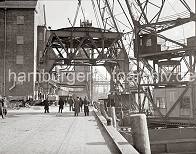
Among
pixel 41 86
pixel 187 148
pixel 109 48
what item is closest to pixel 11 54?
pixel 41 86

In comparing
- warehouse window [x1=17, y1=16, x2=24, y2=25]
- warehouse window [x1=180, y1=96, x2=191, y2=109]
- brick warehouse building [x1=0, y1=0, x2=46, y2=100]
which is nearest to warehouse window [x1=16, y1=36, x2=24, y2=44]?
brick warehouse building [x1=0, y1=0, x2=46, y2=100]

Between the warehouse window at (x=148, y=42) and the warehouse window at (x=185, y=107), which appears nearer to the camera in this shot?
the warehouse window at (x=148, y=42)

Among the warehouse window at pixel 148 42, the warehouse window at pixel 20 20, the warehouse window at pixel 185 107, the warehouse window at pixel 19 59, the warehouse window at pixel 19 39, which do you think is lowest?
the warehouse window at pixel 185 107

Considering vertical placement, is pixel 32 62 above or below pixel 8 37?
below

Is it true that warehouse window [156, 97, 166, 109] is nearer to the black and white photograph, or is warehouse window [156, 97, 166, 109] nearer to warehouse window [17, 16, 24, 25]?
the black and white photograph

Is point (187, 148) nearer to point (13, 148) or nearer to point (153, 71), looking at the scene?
point (153, 71)

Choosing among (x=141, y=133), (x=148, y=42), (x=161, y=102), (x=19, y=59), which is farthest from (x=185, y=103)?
(x=19, y=59)

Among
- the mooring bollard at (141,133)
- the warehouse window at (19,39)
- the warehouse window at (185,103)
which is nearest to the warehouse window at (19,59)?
the warehouse window at (19,39)

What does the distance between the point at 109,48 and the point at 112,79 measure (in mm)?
3961

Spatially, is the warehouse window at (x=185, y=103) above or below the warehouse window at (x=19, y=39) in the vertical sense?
below

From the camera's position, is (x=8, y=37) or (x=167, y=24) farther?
(x=8, y=37)

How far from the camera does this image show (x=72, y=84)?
230ft

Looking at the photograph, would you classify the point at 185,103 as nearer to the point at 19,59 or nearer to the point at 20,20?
the point at 19,59

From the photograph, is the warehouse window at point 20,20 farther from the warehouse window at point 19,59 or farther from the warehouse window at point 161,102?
the warehouse window at point 161,102
